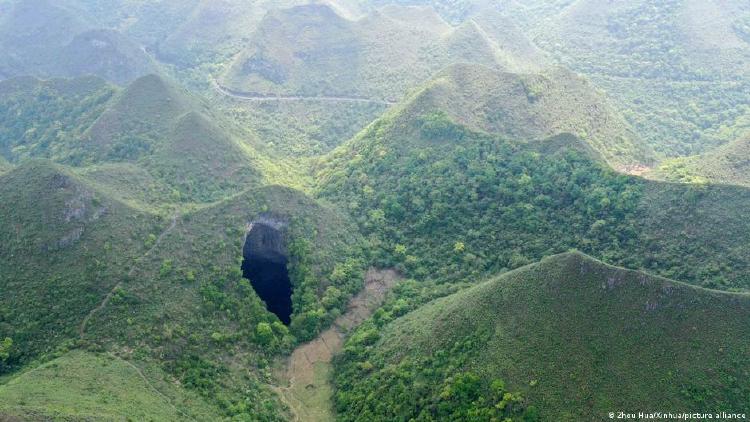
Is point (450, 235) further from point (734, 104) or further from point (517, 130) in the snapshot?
point (734, 104)

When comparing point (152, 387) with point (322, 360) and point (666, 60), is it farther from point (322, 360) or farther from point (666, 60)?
point (666, 60)

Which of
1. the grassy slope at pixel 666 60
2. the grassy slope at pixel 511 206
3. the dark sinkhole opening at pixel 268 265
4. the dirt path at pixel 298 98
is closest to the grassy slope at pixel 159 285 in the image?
the dark sinkhole opening at pixel 268 265

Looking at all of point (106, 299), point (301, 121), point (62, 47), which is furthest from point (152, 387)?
point (62, 47)

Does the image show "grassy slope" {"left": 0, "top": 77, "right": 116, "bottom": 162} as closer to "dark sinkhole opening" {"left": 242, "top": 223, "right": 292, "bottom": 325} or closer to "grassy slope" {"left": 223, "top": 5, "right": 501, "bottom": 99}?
"grassy slope" {"left": 223, "top": 5, "right": 501, "bottom": 99}

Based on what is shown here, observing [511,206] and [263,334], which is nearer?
[263,334]

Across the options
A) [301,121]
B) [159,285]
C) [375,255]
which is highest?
[159,285]

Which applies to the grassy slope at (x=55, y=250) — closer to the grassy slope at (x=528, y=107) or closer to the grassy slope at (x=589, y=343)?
the grassy slope at (x=589, y=343)

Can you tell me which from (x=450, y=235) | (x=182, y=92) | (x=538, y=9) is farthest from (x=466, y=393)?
(x=538, y=9)
